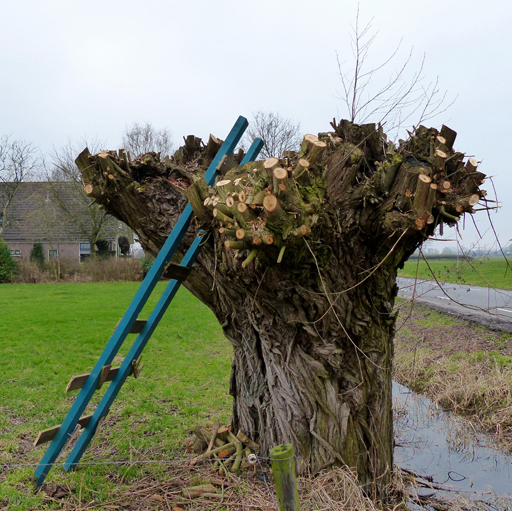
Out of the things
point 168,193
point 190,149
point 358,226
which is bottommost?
point 358,226

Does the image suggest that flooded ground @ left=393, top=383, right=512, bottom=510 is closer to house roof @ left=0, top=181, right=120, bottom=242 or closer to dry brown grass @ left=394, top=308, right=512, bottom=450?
dry brown grass @ left=394, top=308, right=512, bottom=450

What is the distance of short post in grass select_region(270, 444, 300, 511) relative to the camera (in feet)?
6.49

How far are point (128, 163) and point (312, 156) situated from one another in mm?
1708

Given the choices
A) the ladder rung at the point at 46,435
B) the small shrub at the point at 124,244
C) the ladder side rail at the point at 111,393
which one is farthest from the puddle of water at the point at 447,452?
the small shrub at the point at 124,244

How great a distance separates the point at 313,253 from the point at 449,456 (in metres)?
3.53

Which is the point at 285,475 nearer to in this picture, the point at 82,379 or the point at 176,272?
the point at 176,272

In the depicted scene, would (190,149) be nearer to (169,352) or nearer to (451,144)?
(451,144)

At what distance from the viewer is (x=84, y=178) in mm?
3355

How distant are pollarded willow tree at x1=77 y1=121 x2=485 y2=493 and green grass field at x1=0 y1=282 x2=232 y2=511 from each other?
1248mm

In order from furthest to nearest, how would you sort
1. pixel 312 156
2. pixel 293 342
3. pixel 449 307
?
1. pixel 449 307
2. pixel 293 342
3. pixel 312 156

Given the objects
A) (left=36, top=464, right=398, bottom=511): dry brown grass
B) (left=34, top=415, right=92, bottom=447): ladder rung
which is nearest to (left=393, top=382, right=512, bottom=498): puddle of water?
(left=36, top=464, right=398, bottom=511): dry brown grass

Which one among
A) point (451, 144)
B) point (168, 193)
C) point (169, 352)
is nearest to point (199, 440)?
point (168, 193)

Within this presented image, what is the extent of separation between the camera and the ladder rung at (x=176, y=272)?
10.5ft

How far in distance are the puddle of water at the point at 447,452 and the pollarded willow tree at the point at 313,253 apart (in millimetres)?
1228
